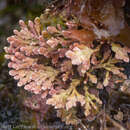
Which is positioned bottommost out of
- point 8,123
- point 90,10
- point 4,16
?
point 8,123

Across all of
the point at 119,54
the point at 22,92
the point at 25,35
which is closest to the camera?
the point at 119,54

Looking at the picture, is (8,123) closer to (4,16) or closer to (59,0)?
(59,0)

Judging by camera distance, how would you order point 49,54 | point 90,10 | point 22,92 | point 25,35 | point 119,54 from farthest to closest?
point 22,92 < point 25,35 < point 49,54 < point 90,10 < point 119,54

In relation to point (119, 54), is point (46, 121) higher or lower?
lower

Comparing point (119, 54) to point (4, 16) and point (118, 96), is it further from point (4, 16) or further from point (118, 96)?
point (4, 16)

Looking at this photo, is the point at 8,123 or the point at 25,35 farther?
the point at 8,123

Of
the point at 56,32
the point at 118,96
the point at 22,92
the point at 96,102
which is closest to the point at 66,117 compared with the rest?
the point at 96,102
